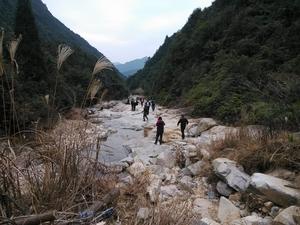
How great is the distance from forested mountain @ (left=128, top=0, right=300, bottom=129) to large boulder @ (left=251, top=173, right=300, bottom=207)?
3176 millimetres

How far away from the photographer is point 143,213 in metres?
2.90

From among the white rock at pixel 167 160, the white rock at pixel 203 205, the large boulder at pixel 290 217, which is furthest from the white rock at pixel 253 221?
the white rock at pixel 167 160

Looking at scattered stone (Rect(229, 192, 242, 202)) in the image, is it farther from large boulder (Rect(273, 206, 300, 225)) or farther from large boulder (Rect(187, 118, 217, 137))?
large boulder (Rect(187, 118, 217, 137))

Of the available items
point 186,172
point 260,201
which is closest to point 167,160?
point 186,172

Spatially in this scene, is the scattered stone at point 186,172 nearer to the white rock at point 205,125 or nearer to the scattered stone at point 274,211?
the scattered stone at point 274,211

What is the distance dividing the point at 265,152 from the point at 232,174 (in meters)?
0.80

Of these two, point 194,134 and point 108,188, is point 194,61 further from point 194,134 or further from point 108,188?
point 108,188

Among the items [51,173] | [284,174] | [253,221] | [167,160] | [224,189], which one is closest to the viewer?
[51,173]

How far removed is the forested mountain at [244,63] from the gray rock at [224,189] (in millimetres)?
2832

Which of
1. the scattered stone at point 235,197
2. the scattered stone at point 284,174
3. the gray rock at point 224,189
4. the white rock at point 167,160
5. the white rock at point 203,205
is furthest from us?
the white rock at point 167,160

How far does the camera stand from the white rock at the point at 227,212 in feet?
17.9

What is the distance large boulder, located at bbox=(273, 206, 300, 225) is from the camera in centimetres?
445

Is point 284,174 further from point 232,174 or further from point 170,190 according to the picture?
point 170,190

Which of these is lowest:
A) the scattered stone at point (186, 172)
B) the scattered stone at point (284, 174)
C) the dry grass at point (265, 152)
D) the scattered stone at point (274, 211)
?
the scattered stone at point (186, 172)
